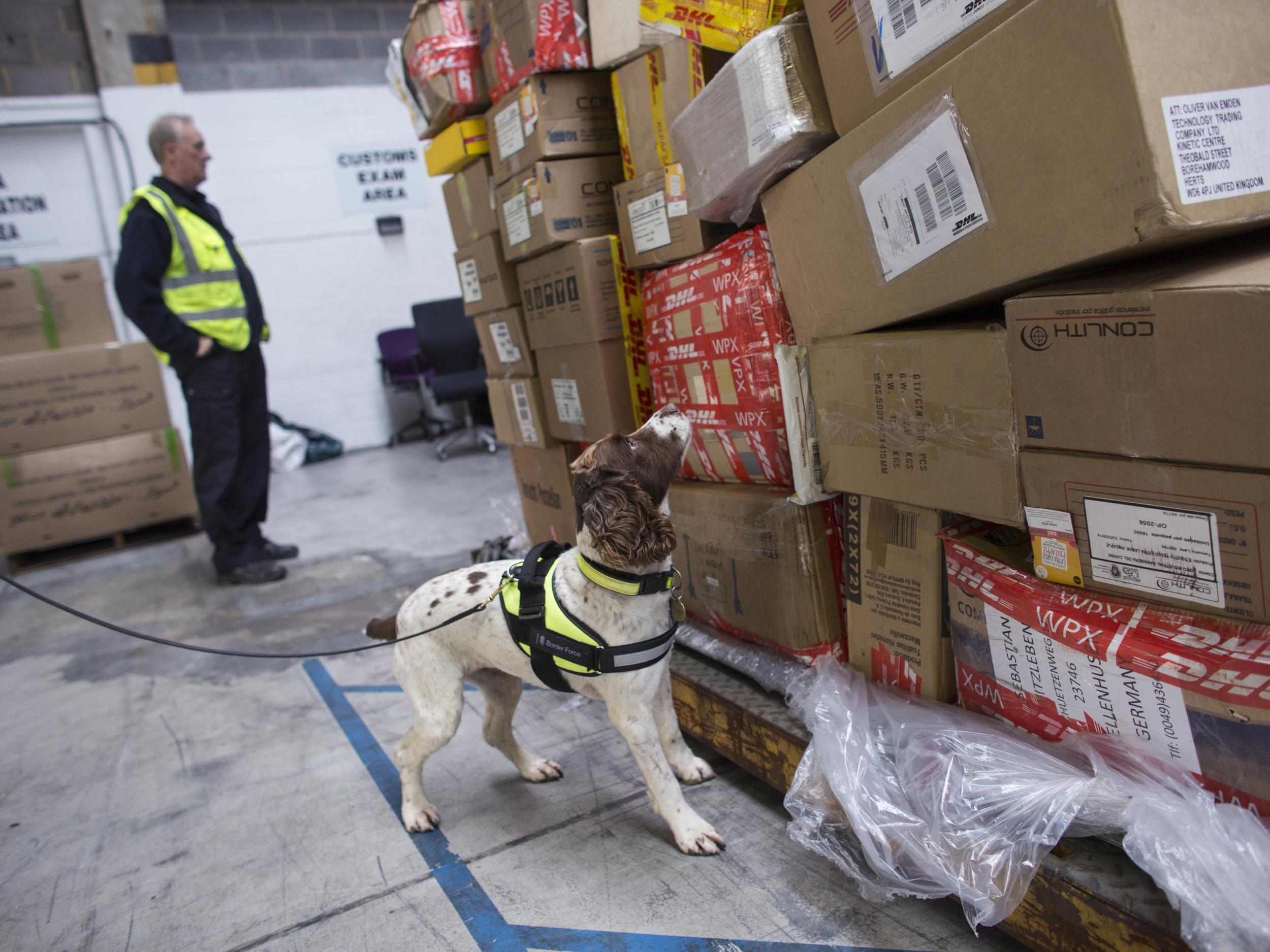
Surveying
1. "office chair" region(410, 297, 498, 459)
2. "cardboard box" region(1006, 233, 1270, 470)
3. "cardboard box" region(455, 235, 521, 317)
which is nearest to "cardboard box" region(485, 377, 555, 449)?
"cardboard box" region(455, 235, 521, 317)

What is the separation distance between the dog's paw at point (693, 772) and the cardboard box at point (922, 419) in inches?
32.7

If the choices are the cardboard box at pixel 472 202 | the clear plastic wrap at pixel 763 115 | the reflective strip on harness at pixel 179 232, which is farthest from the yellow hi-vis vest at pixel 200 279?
the clear plastic wrap at pixel 763 115

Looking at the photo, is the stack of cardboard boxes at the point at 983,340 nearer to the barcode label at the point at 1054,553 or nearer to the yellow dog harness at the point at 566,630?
the barcode label at the point at 1054,553

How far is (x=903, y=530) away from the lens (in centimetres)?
168

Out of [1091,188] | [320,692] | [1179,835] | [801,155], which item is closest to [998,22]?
[1091,188]

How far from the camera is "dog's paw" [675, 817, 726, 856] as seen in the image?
1.84 metres

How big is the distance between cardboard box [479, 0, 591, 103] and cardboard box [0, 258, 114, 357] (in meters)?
4.18

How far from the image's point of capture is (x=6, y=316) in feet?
17.0

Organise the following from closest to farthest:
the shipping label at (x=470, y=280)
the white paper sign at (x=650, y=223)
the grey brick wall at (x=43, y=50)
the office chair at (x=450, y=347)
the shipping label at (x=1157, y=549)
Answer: the shipping label at (x=1157, y=549), the white paper sign at (x=650, y=223), the shipping label at (x=470, y=280), the grey brick wall at (x=43, y=50), the office chair at (x=450, y=347)

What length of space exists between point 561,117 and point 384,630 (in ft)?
5.06

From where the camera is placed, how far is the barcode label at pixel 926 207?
4.54ft

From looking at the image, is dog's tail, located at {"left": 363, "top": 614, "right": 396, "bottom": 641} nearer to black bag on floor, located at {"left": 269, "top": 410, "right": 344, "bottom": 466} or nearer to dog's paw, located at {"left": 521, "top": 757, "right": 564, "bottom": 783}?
dog's paw, located at {"left": 521, "top": 757, "right": 564, "bottom": 783}

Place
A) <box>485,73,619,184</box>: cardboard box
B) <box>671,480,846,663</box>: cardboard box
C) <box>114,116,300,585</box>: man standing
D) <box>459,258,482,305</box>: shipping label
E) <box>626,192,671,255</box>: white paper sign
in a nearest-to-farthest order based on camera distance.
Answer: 1. <box>671,480,846,663</box>: cardboard box
2. <box>626,192,671,255</box>: white paper sign
3. <box>485,73,619,184</box>: cardboard box
4. <box>459,258,482,305</box>: shipping label
5. <box>114,116,300,585</box>: man standing

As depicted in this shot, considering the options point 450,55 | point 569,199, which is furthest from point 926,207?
point 450,55
